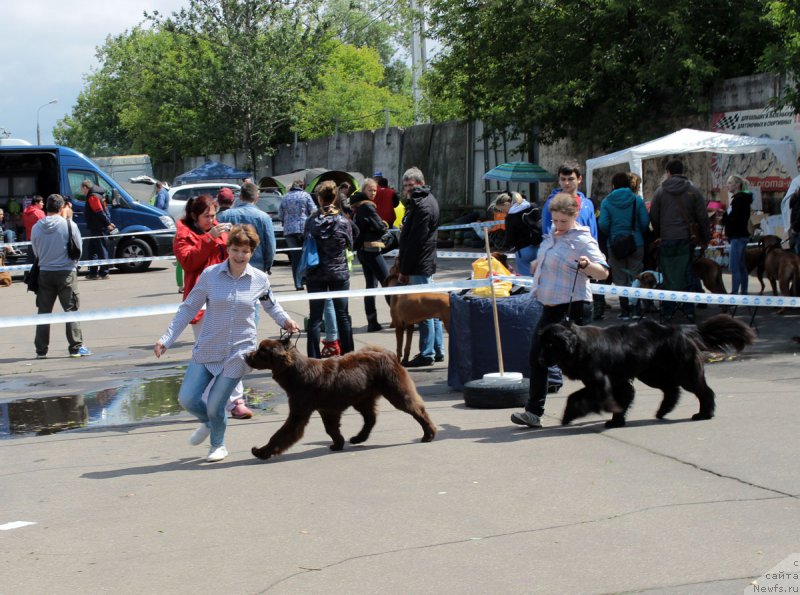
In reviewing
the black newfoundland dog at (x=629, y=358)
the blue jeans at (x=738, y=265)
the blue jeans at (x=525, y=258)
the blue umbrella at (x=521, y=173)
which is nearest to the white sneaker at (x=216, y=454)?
the black newfoundland dog at (x=629, y=358)

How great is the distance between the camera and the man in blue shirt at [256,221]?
10.7 meters

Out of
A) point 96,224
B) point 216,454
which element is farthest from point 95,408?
point 96,224

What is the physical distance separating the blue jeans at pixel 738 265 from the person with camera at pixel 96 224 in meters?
14.3

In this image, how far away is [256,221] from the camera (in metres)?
10.8

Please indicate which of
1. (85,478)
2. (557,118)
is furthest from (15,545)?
Result: (557,118)

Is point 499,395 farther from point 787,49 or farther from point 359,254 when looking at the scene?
point 787,49

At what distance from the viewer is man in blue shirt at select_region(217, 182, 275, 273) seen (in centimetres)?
1071

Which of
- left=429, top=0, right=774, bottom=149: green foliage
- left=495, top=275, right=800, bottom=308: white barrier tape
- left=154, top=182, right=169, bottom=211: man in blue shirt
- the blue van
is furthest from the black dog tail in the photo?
left=154, top=182, right=169, bottom=211: man in blue shirt

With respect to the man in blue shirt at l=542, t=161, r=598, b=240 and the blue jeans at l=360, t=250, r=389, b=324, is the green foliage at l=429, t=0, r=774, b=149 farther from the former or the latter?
the man in blue shirt at l=542, t=161, r=598, b=240

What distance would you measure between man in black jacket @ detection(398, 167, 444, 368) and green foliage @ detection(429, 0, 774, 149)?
11.8 meters

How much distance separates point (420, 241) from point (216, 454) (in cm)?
409

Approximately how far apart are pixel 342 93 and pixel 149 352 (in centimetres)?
3992

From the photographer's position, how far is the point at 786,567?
461 centimetres

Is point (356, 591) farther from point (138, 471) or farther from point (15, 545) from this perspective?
point (138, 471)
